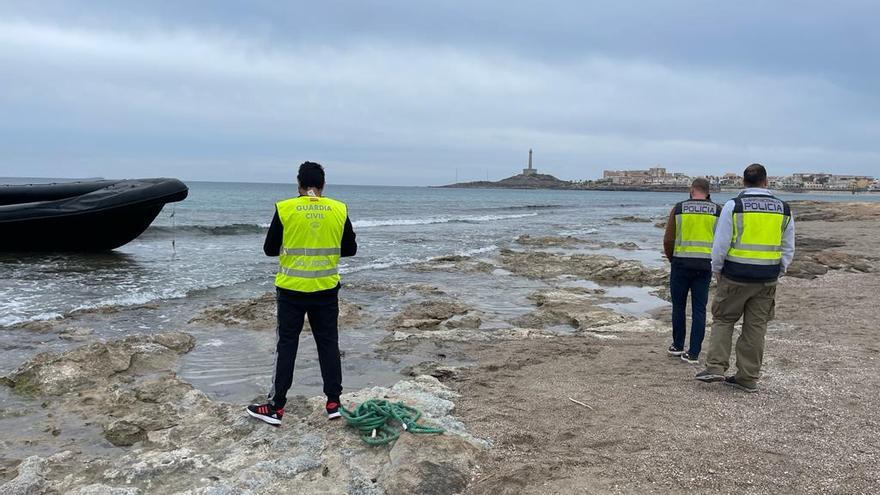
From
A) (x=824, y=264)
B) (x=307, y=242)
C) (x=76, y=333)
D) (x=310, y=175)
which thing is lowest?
(x=76, y=333)

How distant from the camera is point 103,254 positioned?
14531 mm

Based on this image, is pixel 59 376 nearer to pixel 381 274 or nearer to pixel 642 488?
pixel 642 488

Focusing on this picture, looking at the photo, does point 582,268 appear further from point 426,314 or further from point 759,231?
point 759,231

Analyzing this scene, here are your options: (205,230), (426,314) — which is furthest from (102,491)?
(205,230)

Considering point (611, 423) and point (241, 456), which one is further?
point (611, 423)

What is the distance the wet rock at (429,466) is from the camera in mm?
3025

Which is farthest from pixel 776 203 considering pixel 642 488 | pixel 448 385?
pixel 448 385

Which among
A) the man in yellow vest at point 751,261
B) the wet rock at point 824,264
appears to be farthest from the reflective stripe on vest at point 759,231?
the wet rock at point 824,264

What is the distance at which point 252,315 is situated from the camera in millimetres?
7805

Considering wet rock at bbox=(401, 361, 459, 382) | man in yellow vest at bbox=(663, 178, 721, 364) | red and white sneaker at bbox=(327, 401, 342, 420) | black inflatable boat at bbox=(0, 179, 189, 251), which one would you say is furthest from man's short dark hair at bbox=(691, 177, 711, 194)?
black inflatable boat at bbox=(0, 179, 189, 251)

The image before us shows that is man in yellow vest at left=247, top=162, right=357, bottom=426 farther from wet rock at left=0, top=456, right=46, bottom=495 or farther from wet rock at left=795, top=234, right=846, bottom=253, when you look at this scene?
wet rock at left=795, top=234, right=846, bottom=253

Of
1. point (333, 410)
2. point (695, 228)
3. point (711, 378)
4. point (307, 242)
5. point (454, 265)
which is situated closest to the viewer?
point (307, 242)

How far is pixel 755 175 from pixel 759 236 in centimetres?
49

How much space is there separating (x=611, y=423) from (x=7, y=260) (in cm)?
1400
